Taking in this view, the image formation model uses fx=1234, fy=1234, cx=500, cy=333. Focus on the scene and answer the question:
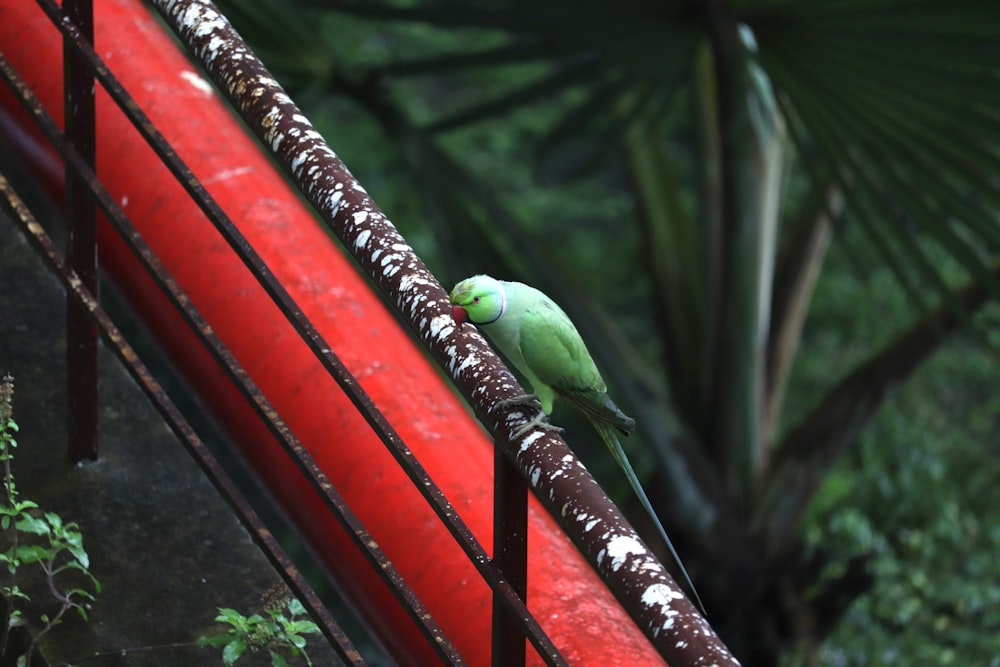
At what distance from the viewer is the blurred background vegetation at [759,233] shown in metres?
3.05

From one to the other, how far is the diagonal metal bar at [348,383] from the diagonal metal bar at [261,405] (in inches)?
3.2

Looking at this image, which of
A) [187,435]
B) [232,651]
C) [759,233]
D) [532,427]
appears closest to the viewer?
[532,427]

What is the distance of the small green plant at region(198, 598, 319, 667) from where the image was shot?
1.40 metres

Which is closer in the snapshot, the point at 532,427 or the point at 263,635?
the point at 532,427

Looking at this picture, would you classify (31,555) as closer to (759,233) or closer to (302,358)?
(302,358)

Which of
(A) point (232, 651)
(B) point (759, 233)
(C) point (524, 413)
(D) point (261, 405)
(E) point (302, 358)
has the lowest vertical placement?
(A) point (232, 651)

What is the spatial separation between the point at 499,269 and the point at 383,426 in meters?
2.54

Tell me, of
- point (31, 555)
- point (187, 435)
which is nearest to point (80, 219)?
point (187, 435)

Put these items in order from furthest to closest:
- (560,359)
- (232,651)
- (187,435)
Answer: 1. (560,359)
2. (187,435)
3. (232,651)

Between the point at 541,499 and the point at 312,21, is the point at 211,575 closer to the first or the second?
the point at 541,499

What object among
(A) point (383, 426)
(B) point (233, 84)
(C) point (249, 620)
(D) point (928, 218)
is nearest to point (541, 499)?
(A) point (383, 426)

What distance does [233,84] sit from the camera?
1442mm

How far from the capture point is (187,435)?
150 centimetres

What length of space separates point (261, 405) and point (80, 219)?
0.45 meters
